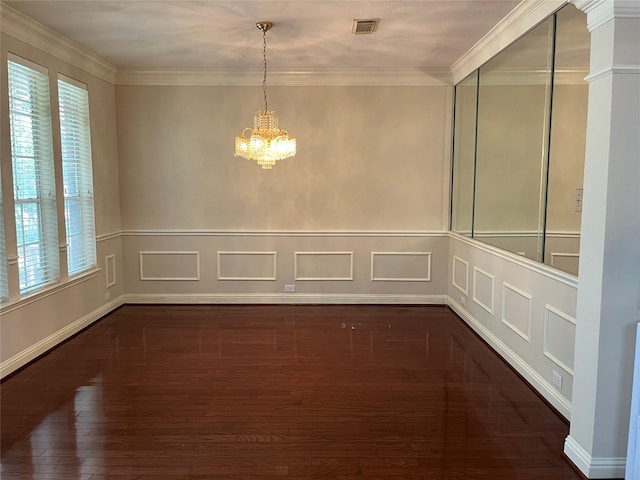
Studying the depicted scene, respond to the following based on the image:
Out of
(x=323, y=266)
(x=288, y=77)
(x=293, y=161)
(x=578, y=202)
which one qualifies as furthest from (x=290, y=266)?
(x=578, y=202)

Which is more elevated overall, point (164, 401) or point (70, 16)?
point (70, 16)

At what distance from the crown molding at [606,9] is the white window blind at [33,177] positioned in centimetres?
418

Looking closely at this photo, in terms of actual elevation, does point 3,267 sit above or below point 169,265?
above

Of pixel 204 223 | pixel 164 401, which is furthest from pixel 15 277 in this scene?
pixel 204 223

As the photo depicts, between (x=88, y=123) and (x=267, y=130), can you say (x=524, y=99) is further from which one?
(x=88, y=123)

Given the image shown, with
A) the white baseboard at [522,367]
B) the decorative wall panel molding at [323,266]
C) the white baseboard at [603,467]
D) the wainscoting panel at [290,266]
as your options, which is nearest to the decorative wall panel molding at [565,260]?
the white baseboard at [522,367]

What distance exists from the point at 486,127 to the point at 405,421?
10.0ft

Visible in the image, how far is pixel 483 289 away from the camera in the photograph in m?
4.73

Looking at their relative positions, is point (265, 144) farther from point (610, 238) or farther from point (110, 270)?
point (610, 238)

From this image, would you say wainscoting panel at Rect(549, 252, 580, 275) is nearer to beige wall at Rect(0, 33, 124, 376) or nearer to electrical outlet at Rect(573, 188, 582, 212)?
electrical outlet at Rect(573, 188, 582, 212)

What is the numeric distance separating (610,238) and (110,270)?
5.24 m

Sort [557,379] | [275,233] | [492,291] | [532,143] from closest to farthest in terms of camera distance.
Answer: [557,379], [532,143], [492,291], [275,233]

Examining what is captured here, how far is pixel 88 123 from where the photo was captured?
201 inches

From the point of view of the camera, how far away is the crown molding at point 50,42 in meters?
3.72
